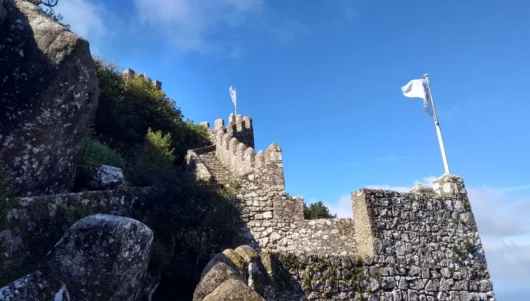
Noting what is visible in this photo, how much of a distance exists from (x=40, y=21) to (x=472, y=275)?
10572 millimetres

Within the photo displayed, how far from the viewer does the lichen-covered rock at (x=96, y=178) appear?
10375 millimetres

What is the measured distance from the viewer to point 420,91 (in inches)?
525

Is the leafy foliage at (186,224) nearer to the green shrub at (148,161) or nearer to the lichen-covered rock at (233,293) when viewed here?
the green shrub at (148,161)

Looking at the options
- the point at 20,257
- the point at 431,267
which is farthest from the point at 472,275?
the point at 20,257

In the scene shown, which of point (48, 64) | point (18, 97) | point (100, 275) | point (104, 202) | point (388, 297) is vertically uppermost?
point (48, 64)

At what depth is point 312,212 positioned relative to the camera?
1730 cm

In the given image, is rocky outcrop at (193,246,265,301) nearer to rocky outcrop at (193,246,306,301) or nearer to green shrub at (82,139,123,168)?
rocky outcrop at (193,246,306,301)

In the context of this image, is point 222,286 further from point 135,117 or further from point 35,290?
point 135,117

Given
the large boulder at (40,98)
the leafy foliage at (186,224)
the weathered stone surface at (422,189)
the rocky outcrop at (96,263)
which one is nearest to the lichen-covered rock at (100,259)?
the rocky outcrop at (96,263)

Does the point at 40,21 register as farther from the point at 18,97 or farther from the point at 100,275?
the point at 100,275

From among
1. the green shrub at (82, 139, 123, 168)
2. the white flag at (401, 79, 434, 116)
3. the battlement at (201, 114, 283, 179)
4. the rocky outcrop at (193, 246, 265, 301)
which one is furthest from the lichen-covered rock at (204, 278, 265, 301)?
the white flag at (401, 79, 434, 116)

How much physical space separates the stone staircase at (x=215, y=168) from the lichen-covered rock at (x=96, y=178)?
35.6ft

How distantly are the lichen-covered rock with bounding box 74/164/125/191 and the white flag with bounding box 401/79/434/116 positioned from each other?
873cm

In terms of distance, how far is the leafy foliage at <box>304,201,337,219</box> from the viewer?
17.0 meters
